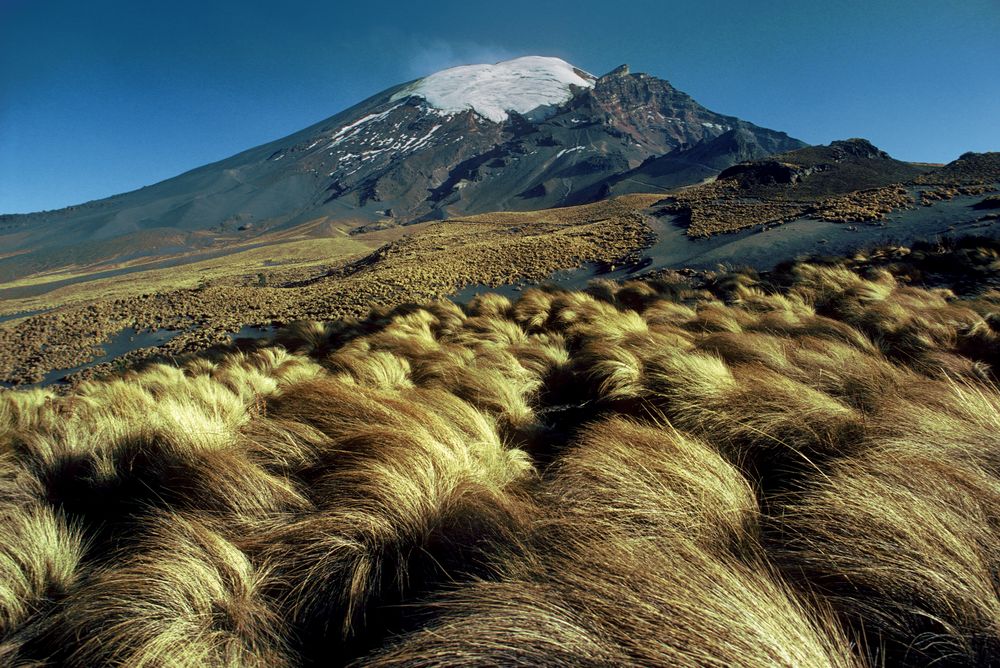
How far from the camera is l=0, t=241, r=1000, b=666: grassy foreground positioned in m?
0.98

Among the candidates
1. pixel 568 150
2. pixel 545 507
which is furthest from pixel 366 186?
pixel 545 507

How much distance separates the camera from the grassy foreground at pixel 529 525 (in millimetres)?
977

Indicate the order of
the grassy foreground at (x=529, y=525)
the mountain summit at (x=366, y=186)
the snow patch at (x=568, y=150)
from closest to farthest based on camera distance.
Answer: the grassy foreground at (x=529, y=525) → the mountain summit at (x=366, y=186) → the snow patch at (x=568, y=150)

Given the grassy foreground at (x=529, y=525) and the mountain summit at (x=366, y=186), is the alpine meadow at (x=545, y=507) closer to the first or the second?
the grassy foreground at (x=529, y=525)

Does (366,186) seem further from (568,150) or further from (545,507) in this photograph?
(545,507)

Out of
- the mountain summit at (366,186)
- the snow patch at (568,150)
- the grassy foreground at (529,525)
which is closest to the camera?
the grassy foreground at (529,525)

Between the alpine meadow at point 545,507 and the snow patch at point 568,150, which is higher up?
the snow patch at point 568,150

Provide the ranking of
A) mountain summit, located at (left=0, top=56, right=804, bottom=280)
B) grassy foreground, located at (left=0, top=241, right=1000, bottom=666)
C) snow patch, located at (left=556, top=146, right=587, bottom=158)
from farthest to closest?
snow patch, located at (left=556, top=146, right=587, bottom=158), mountain summit, located at (left=0, top=56, right=804, bottom=280), grassy foreground, located at (left=0, top=241, right=1000, bottom=666)

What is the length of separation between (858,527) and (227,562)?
195 cm

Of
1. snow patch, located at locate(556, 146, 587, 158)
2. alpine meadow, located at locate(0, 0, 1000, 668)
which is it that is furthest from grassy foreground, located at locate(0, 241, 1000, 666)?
snow patch, located at locate(556, 146, 587, 158)

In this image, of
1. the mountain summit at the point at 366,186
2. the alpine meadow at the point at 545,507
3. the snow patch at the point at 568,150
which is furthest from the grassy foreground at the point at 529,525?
the snow patch at the point at 568,150

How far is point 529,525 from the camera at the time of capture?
4.55 ft

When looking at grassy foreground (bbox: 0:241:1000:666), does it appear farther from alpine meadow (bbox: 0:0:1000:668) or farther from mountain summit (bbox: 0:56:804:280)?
mountain summit (bbox: 0:56:804:280)

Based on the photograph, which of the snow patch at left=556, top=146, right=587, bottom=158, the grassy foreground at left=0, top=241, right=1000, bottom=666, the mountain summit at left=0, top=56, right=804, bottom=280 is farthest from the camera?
the snow patch at left=556, top=146, right=587, bottom=158
